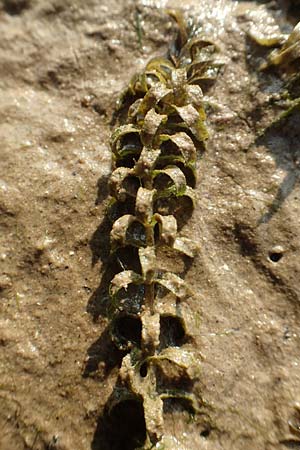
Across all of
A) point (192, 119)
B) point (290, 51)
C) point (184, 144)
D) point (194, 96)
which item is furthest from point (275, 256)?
point (290, 51)

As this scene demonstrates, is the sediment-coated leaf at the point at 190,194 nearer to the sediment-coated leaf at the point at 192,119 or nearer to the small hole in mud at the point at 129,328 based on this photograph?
the sediment-coated leaf at the point at 192,119

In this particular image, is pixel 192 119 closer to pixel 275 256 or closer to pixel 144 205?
pixel 144 205

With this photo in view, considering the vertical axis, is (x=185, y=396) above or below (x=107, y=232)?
below

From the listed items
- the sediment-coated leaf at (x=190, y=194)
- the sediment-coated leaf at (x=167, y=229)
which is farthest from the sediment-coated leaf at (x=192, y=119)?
the sediment-coated leaf at (x=167, y=229)

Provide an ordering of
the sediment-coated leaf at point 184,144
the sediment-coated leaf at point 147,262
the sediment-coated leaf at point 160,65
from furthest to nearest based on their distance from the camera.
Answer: the sediment-coated leaf at point 160,65 < the sediment-coated leaf at point 184,144 < the sediment-coated leaf at point 147,262

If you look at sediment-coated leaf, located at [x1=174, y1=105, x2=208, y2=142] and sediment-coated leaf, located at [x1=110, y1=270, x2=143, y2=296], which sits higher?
sediment-coated leaf, located at [x1=174, y1=105, x2=208, y2=142]

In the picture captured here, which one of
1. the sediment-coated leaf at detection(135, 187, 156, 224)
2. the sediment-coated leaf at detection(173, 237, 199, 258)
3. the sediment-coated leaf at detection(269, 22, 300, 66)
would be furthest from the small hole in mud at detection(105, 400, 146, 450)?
the sediment-coated leaf at detection(269, 22, 300, 66)

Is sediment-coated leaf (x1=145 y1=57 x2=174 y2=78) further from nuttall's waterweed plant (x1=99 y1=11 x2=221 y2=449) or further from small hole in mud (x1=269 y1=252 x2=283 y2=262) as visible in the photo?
small hole in mud (x1=269 y1=252 x2=283 y2=262)
